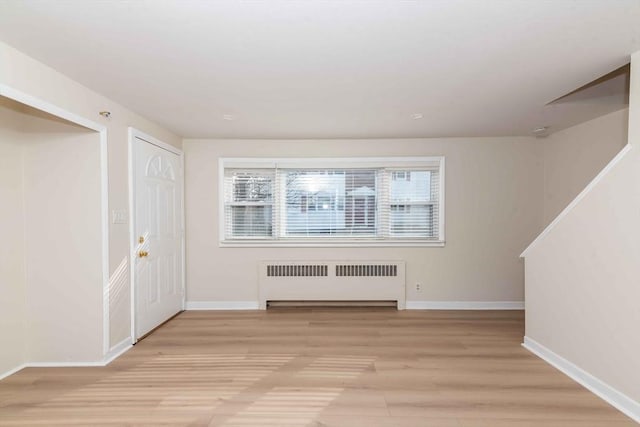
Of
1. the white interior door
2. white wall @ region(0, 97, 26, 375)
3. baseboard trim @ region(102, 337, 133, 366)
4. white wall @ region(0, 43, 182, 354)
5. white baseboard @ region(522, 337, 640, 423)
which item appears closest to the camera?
white baseboard @ region(522, 337, 640, 423)

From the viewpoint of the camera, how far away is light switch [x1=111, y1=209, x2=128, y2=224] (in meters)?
2.89

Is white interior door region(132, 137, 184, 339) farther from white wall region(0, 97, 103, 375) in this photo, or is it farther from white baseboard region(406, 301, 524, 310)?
white baseboard region(406, 301, 524, 310)

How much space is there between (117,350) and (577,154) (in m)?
5.47

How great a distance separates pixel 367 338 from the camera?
336cm

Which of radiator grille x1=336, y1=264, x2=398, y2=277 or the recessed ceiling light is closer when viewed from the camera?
the recessed ceiling light

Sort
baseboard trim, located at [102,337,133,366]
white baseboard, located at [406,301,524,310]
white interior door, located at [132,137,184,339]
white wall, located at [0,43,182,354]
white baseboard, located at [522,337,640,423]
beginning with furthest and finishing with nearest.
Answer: white baseboard, located at [406,301,524,310]
white interior door, located at [132,137,184,339]
baseboard trim, located at [102,337,133,366]
white wall, located at [0,43,182,354]
white baseboard, located at [522,337,640,423]

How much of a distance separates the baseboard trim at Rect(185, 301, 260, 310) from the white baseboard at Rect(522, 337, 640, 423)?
129 inches

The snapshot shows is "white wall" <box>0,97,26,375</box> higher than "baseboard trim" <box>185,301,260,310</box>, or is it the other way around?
"white wall" <box>0,97,26,375</box>

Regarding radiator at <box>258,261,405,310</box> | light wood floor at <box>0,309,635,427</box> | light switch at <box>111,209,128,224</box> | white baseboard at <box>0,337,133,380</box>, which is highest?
light switch at <box>111,209,128,224</box>

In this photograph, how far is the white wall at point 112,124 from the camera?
7.10 feet

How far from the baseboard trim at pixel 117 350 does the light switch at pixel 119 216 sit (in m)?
1.15

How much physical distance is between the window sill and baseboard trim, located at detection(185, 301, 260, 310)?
2.61ft

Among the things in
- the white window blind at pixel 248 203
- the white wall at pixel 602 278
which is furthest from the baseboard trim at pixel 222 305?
the white wall at pixel 602 278

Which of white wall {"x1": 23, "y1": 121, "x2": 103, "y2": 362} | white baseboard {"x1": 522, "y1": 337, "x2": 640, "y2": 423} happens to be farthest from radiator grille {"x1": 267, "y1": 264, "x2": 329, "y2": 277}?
white baseboard {"x1": 522, "y1": 337, "x2": 640, "y2": 423}
